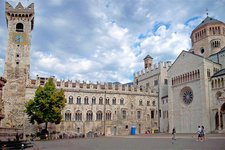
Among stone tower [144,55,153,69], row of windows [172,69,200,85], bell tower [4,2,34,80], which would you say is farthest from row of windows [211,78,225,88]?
bell tower [4,2,34,80]

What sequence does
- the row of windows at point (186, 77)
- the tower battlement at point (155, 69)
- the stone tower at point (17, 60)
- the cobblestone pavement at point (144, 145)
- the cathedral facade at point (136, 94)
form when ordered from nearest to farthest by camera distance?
the cobblestone pavement at point (144, 145) < the cathedral facade at point (136, 94) < the stone tower at point (17, 60) < the row of windows at point (186, 77) < the tower battlement at point (155, 69)

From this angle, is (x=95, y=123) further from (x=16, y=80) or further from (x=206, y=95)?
(x=206, y=95)

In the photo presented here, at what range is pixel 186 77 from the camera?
57.9 metres

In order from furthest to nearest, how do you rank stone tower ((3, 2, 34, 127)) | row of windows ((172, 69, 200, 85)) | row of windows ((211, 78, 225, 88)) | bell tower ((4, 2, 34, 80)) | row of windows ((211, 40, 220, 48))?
row of windows ((211, 40, 220, 48))
bell tower ((4, 2, 34, 80))
row of windows ((172, 69, 200, 85))
stone tower ((3, 2, 34, 127))
row of windows ((211, 78, 225, 88))

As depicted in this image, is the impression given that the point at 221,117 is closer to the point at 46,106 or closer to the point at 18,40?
the point at 46,106

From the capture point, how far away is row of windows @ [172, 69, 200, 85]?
2144 inches

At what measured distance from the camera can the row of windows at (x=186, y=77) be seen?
2144 inches

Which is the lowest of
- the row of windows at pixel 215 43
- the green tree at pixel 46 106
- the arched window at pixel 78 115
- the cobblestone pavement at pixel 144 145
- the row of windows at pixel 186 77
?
the cobblestone pavement at pixel 144 145

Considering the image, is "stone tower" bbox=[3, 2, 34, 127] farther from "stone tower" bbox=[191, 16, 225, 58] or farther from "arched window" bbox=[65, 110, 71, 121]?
"stone tower" bbox=[191, 16, 225, 58]

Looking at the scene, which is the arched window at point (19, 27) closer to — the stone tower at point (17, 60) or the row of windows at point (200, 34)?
the stone tower at point (17, 60)

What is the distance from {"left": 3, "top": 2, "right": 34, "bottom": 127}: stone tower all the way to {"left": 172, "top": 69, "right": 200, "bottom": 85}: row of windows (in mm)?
36514

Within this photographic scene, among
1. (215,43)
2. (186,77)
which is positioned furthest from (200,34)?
(186,77)

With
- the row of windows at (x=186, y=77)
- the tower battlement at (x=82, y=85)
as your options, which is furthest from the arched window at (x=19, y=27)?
the row of windows at (x=186, y=77)

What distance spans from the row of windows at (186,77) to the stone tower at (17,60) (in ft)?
120
